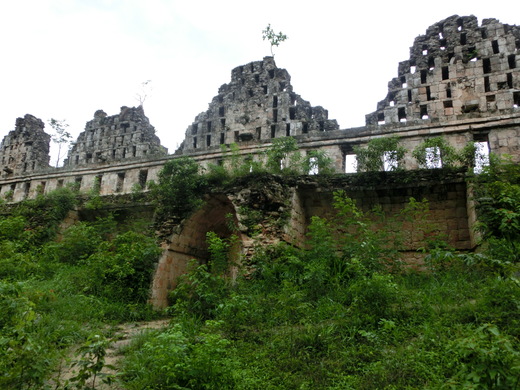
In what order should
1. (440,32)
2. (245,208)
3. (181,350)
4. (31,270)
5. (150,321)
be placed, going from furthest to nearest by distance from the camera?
1. (440,32)
2. (31,270)
3. (245,208)
4. (150,321)
5. (181,350)

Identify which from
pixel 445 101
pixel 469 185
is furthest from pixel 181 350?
pixel 445 101

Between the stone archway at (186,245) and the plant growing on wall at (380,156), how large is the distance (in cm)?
391

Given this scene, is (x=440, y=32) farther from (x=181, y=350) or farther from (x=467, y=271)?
(x=181, y=350)

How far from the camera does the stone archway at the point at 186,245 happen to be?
1080 cm

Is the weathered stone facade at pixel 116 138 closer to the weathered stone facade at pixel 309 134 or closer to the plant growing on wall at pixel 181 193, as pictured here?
the weathered stone facade at pixel 309 134

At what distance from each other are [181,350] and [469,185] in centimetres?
767

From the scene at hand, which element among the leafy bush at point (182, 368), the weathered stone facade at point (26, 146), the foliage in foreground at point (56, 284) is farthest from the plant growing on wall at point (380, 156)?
the weathered stone facade at point (26, 146)

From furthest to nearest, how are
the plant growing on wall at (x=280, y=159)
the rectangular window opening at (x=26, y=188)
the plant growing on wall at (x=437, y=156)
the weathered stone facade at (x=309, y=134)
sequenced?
the rectangular window opening at (x=26, y=188) < the plant growing on wall at (x=280, y=159) < the plant growing on wall at (x=437, y=156) < the weathered stone facade at (x=309, y=134)

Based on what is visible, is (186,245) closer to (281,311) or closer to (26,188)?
(281,311)

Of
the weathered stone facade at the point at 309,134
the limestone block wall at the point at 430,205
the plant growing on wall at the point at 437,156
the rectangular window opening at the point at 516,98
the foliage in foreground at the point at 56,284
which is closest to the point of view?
the foliage in foreground at the point at 56,284

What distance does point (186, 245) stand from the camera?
463 inches

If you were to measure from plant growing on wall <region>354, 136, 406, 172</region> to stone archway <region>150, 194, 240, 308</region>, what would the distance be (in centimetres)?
391

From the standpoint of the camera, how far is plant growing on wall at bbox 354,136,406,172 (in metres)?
11.7

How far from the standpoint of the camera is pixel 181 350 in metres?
5.14
